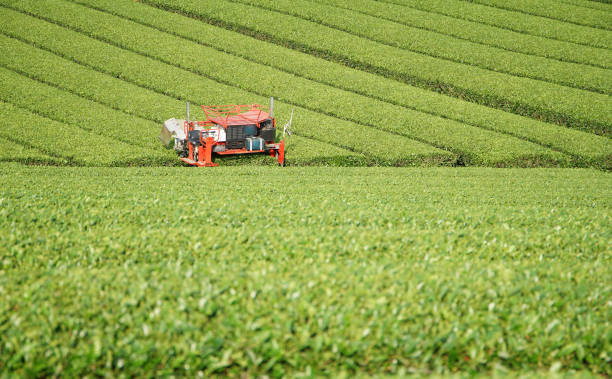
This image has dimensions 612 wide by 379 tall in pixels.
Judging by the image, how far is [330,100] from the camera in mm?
29234

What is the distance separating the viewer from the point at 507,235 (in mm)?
10133

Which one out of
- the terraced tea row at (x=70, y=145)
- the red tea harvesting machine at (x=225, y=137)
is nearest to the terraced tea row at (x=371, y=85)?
the red tea harvesting machine at (x=225, y=137)

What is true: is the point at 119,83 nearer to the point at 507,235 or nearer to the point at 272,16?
the point at 272,16

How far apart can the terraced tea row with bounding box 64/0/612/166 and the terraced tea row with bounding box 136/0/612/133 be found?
136 centimetres

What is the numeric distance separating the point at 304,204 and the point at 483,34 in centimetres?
3546

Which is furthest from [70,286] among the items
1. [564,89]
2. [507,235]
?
[564,89]

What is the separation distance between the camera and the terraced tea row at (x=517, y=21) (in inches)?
1586

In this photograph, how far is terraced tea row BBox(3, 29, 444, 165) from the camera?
2414 cm

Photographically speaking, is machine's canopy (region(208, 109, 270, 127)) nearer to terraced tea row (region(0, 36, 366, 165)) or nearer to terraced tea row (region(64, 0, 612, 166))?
terraced tea row (region(0, 36, 366, 165))

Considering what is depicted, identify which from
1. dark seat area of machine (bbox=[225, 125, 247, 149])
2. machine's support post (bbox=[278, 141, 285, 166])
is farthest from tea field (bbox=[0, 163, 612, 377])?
machine's support post (bbox=[278, 141, 285, 166])

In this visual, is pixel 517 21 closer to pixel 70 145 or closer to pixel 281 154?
pixel 281 154

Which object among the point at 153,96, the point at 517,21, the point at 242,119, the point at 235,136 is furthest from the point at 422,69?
the point at 153,96

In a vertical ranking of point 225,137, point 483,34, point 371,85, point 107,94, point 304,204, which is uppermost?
point 483,34

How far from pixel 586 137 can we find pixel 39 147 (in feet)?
104
